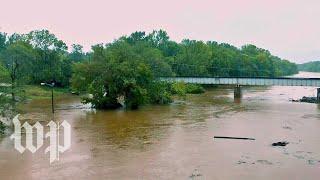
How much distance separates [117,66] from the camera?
196 ft

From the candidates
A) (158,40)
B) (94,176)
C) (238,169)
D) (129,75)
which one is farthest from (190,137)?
(158,40)

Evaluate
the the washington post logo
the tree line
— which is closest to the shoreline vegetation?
the tree line

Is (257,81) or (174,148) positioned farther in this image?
(257,81)

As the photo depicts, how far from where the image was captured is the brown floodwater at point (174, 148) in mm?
27641

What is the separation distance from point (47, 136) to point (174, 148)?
11.3 metres

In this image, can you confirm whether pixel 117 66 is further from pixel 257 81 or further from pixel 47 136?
pixel 257 81

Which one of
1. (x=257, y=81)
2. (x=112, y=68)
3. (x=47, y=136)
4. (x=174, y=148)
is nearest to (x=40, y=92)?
(x=112, y=68)

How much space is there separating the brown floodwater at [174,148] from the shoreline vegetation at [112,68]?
394 centimetres

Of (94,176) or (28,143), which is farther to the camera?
(28,143)

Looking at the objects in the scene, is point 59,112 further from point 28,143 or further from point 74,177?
point 74,177

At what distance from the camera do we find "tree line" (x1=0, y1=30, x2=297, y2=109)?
5959cm

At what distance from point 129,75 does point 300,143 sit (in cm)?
→ 2763

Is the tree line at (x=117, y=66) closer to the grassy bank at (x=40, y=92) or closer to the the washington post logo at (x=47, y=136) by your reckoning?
the grassy bank at (x=40, y=92)

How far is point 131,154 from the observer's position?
3241cm
